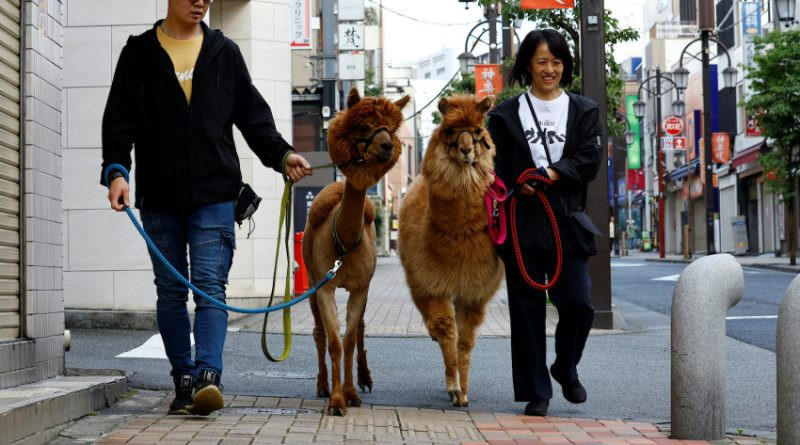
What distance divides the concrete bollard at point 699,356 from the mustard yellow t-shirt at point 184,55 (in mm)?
2556

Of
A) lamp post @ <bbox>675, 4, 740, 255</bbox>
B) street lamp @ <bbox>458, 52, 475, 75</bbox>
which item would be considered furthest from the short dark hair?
lamp post @ <bbox>675, 4, 740, 255</bbox>

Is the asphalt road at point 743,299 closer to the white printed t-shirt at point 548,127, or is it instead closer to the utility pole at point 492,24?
the white printed t-shirt at point 548,127

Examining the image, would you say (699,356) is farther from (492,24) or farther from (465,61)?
(465,61)

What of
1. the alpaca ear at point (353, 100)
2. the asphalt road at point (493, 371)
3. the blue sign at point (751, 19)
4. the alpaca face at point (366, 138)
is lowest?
the asphalt road at point (493, 371)

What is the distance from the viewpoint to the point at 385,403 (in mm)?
6707

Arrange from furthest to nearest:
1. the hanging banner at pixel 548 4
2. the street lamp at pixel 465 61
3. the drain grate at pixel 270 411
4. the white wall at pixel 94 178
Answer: the street lamp at pixel 465 61
the hanging banner at pixel 548 4
the white wall at pixel 94 178
the drain grate at pixel 270 411

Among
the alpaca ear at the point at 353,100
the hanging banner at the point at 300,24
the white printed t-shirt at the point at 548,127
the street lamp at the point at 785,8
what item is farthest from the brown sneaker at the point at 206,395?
the street lamp at the point at 785,8

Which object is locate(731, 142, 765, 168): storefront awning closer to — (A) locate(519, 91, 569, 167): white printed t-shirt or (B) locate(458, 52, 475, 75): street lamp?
(B) locate(458, 52, 475, 75): street lamp

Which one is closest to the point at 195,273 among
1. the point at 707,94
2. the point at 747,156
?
the point at 707,94

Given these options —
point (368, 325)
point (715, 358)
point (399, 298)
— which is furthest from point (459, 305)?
point (399, 298)

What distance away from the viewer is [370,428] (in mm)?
5449

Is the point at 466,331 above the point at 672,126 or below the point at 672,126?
below

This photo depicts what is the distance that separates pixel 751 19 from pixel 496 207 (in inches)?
1940

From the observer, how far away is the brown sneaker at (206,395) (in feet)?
17.0
